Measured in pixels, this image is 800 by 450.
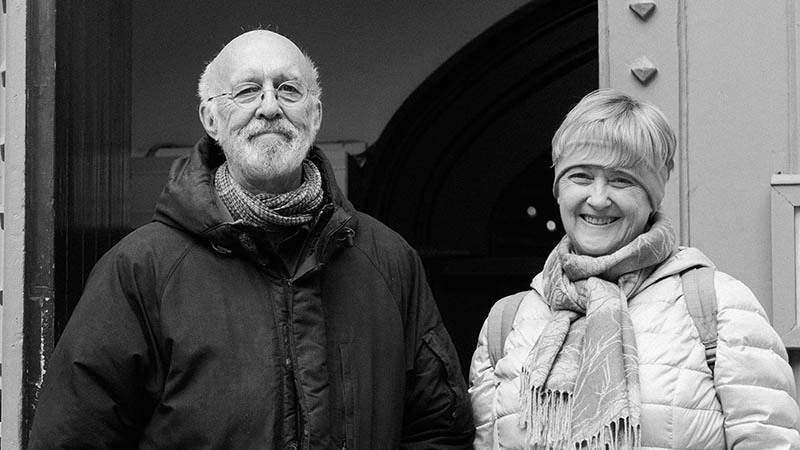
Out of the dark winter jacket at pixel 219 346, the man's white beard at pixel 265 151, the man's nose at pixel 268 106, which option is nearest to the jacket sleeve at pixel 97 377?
the dark winter jacket at pixel 219 346

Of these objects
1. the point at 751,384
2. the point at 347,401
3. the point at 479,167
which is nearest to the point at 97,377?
the point at 347,401

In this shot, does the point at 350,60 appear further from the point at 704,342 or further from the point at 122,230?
the point at 704,342

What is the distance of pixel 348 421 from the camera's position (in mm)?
2576

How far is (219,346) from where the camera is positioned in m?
2.51

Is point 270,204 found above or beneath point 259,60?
beneath

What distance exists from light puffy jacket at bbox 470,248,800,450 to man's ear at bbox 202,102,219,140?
96 centimetres

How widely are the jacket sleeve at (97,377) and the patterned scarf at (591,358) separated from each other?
78 centimetres

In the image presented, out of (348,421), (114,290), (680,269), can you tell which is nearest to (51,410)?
(114,290)

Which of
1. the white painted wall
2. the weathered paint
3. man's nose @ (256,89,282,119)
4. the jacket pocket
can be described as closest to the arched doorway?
the white painted wall

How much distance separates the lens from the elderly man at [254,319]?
8.15ft

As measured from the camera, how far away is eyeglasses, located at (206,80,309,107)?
2668 millimetres

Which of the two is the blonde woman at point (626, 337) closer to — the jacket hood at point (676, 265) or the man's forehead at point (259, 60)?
the jacket hood at point (676, 265)

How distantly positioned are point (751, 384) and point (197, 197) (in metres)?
1.14

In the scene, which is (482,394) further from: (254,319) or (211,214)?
(211,214)
